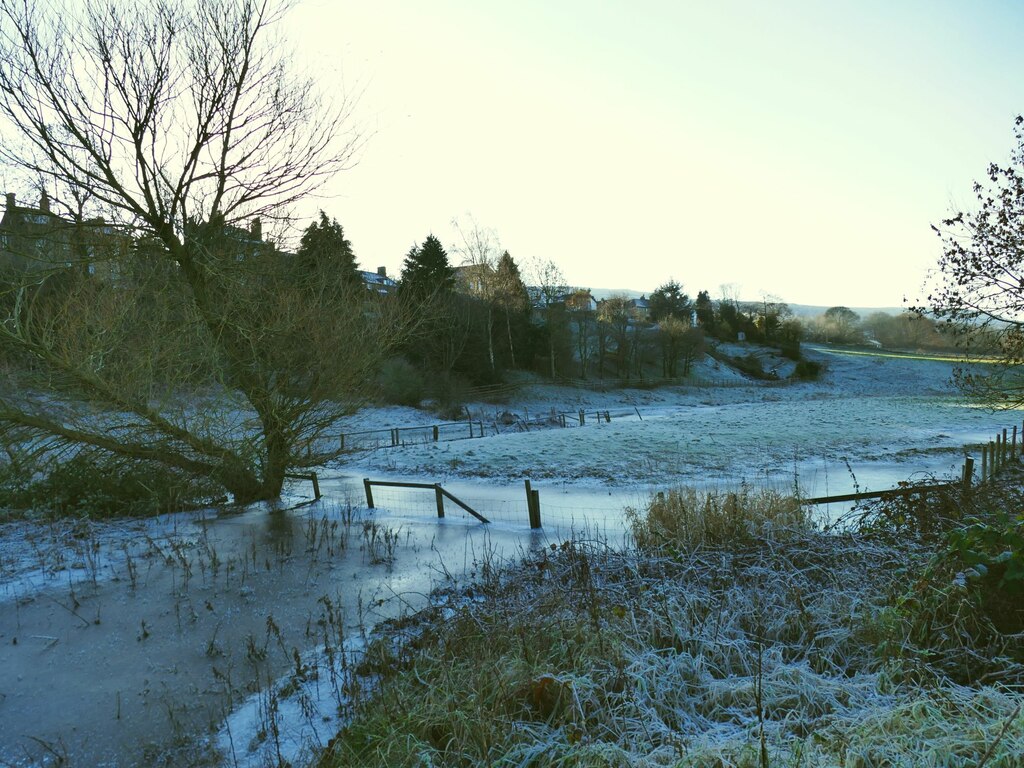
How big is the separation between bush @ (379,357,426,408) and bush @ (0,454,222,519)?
21.8 meters

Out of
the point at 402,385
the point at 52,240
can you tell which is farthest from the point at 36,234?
the point at 402,385

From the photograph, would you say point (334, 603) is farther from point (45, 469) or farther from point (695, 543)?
point (45, 469)

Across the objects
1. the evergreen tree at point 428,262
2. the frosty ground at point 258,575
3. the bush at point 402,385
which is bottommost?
the frosty ground at point 258,575

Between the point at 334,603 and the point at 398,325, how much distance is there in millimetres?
7440

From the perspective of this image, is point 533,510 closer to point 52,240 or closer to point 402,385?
point 52,240

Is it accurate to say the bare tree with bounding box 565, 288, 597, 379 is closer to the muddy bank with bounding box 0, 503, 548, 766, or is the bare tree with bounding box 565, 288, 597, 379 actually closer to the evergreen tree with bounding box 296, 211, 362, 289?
the evergreen tree with bounding box 296, 211, 362, 289

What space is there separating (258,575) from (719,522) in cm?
598

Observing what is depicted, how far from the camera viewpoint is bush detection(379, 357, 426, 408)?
35.8m

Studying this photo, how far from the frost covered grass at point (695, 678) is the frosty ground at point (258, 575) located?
1.02 m

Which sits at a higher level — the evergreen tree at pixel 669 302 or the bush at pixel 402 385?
the evergreen tree at pixel 669 302

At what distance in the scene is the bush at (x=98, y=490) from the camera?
42.2 feet

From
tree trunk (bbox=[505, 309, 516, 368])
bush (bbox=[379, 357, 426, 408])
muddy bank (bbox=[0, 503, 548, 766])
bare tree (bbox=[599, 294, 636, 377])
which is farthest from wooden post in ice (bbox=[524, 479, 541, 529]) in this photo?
bare tree (bbox=[599, 294, 636, 377])

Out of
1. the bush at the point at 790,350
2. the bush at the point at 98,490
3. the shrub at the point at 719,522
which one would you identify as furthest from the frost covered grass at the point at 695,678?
the bush at the point at 790,350

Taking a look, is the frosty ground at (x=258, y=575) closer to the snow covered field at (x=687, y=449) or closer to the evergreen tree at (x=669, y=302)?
the snow covered field at (x=687, y=449)
